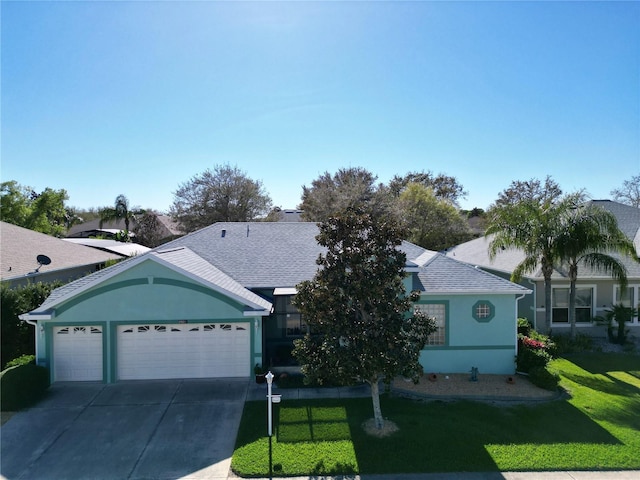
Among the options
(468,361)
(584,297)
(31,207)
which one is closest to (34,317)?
(468,361)

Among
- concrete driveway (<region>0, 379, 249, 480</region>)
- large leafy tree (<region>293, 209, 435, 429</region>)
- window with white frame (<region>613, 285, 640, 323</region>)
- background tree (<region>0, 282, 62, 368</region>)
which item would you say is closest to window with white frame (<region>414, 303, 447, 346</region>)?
large leafy tree (<region>293, 209, 435, 429</region>)

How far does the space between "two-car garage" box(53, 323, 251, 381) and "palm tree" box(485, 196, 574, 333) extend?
12.2 meters

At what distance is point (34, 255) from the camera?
1962 centimetres

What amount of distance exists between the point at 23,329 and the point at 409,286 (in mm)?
14121

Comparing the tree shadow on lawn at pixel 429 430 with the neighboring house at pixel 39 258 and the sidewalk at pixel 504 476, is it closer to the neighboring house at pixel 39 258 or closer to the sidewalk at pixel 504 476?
the sidewalk at pixel 504 476

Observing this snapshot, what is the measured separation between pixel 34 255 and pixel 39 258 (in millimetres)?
2464

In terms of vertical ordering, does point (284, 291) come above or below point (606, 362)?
above

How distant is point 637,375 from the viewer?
1418cm

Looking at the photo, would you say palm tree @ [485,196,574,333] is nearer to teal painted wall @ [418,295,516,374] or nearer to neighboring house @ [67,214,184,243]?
teal painted wall @ [418,295,516,374]

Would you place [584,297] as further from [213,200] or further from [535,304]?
[213,200]

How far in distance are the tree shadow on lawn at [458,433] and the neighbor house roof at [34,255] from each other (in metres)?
15.8

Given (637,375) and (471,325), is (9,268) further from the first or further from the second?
(637,375)

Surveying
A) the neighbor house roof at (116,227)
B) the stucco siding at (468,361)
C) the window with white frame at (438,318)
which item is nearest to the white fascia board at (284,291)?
the window with white frame at (438,318)

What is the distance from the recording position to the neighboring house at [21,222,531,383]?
1306 cm
